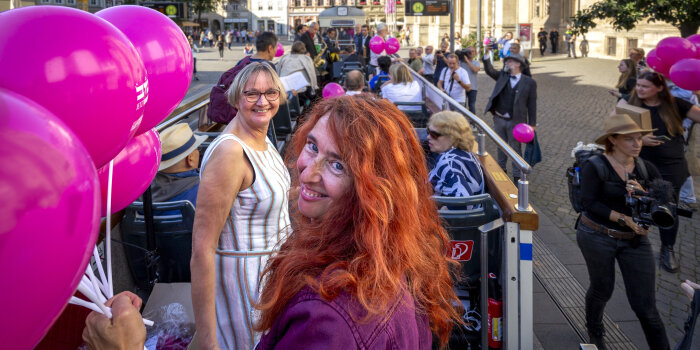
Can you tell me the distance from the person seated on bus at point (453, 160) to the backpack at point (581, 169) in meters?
0.73

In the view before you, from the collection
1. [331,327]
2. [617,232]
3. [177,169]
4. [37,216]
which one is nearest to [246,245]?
[331,327]

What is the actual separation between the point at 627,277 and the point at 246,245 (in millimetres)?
2664

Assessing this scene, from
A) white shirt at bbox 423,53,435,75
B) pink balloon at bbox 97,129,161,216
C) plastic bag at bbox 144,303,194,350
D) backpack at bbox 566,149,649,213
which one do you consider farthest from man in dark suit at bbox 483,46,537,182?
white shirt at bbox 423,53,435,75

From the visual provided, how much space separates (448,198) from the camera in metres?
3.57

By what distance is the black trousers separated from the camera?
153 inches

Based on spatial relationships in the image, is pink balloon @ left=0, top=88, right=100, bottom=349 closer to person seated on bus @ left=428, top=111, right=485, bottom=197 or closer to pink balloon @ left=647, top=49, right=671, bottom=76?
person seated on bus @ left=428, top=111, right=485, bottom=197

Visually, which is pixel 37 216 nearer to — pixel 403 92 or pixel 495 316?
pixel 495 316

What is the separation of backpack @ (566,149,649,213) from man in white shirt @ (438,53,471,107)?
7103mm

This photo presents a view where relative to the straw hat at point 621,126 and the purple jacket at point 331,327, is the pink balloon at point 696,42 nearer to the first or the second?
the straw hat at point 621,126

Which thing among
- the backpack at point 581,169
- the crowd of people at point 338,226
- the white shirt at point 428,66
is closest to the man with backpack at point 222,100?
the crowd of people at point 338,226

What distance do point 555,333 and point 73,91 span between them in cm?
394

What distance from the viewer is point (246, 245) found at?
2514 mm

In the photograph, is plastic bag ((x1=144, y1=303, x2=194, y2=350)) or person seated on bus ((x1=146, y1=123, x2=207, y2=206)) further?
person seated on bus ((x1=146, y1=123, x2=207, y2=206))

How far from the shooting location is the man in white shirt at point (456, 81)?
11.4m
